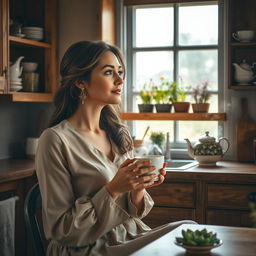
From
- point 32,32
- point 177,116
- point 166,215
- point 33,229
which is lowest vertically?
point 166,215

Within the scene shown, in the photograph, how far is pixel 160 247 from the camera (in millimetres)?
1515

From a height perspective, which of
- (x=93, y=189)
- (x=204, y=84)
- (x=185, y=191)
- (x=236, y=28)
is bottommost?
(x=185, y=191)

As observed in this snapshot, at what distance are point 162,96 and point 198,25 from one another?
64 centimetres

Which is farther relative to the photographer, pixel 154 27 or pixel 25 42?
pixel 154 27

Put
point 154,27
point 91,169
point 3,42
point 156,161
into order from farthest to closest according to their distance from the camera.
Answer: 1. point 154,27
2. point 3,42
3. point 91,169
4. point 156,161

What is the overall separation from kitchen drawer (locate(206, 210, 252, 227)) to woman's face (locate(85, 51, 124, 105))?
4.37 ft

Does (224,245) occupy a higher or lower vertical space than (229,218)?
higher

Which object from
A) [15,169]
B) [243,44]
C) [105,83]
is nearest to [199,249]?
[105,83]

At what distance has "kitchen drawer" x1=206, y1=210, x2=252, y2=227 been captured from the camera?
3172 mm

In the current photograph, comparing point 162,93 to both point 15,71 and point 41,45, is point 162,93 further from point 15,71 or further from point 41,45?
point 15,71

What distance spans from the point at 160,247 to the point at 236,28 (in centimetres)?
272

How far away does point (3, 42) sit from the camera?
344 centimetres

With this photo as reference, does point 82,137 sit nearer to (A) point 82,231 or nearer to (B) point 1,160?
(A) point 82,231

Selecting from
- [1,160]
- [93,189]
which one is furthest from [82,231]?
[1,160]
